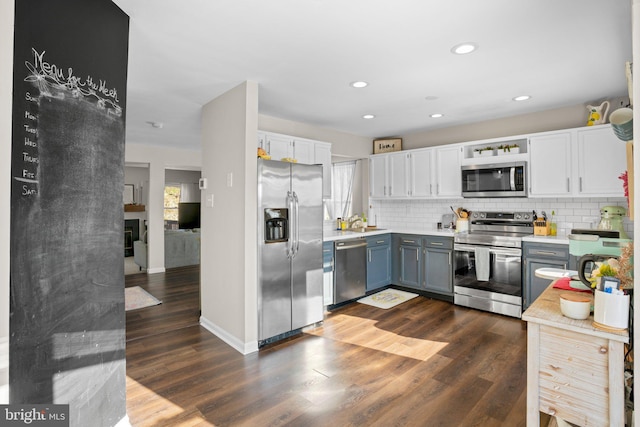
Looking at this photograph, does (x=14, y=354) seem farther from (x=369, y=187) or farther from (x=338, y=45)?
(x=369, y=187)

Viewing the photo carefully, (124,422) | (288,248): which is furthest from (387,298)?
(124,422)

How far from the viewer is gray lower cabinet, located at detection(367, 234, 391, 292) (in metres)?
4.82

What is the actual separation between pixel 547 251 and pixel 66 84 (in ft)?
14.6

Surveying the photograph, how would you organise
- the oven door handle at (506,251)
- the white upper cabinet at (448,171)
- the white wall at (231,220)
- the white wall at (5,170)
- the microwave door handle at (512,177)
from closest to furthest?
the white wall at (5,170), the white wall at (231,220), the oven door handle at (506,251), the microwave door handle at (512,177), the white upper cabinet at (448,171)

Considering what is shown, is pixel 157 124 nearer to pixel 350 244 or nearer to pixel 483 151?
pixel 350 244

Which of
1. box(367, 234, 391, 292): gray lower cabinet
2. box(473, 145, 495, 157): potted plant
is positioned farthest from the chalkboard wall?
box(473, 145, 495, 157): potted plant

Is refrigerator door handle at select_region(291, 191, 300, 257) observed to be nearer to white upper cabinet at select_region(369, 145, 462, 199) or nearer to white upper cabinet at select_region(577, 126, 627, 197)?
white upper cabinet at select_region(369, 145, 462, 199)

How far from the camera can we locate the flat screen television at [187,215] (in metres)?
9.46

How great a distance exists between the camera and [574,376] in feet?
5.15

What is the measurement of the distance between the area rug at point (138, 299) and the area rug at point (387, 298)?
9.68ft

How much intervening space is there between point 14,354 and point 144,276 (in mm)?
5456

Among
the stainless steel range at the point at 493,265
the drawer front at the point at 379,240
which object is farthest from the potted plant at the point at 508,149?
the drawer front at the point at 379,240

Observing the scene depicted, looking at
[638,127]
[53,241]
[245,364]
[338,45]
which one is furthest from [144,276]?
[638,127]

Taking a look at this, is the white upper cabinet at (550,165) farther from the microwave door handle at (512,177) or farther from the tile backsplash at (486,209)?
the tile backsplash at (486,209)
